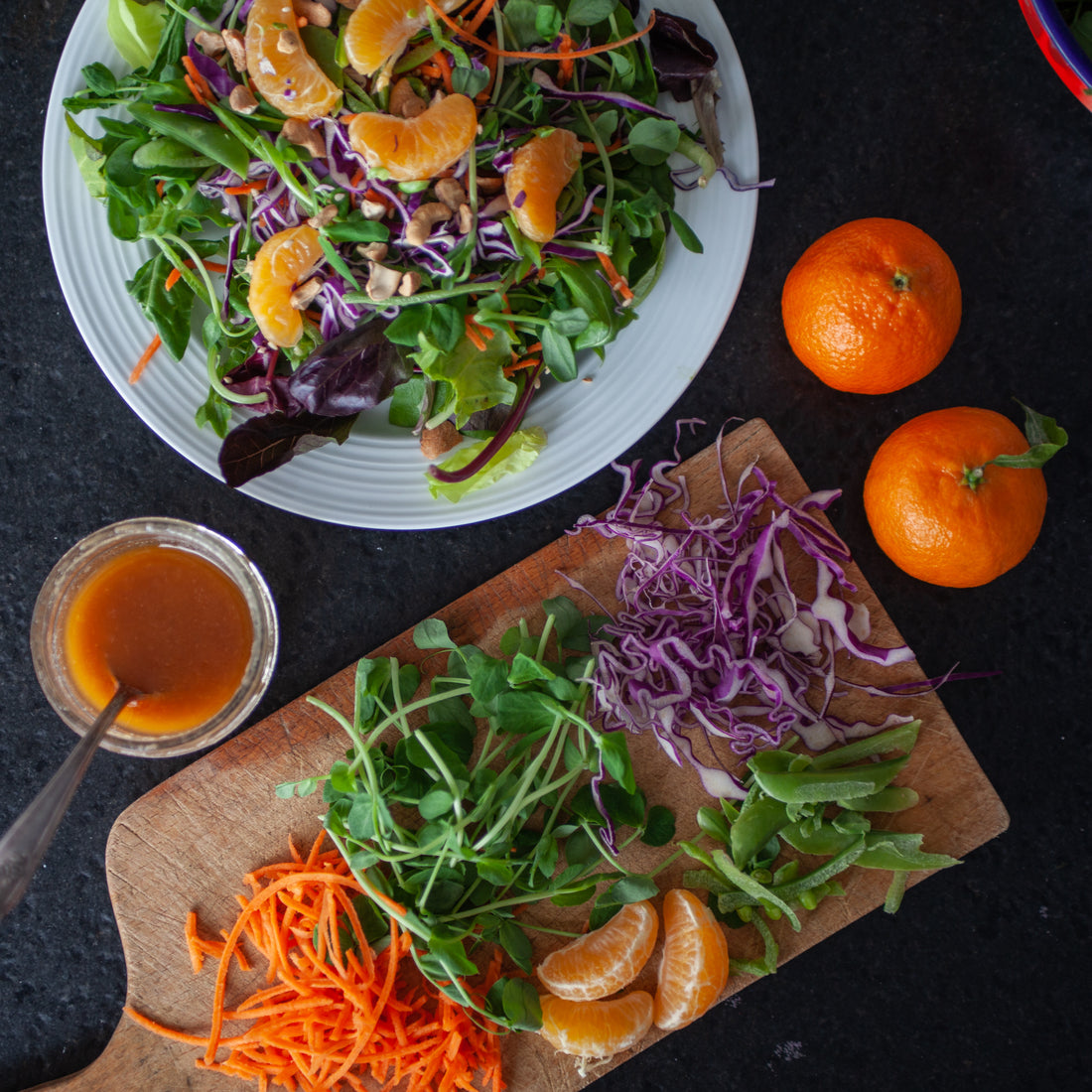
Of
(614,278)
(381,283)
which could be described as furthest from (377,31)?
(614,278)

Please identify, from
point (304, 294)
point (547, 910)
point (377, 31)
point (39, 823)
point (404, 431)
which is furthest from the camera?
point (547, 910)

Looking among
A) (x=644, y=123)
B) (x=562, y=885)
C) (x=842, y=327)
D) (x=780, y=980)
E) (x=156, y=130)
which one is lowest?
(x=780, y=980)

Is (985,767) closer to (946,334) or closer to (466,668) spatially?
(946,334)

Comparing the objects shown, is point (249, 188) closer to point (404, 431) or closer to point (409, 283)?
point (409, 283)

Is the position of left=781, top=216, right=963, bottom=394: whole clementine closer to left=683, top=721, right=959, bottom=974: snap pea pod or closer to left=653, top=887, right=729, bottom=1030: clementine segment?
left=683, top=721, right=959, bottom=974: snap pea pod

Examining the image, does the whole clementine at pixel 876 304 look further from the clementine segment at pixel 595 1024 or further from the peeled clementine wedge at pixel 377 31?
the clementine segment at pixel 595 1024

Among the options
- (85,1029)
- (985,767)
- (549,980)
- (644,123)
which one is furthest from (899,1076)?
(644,123)
